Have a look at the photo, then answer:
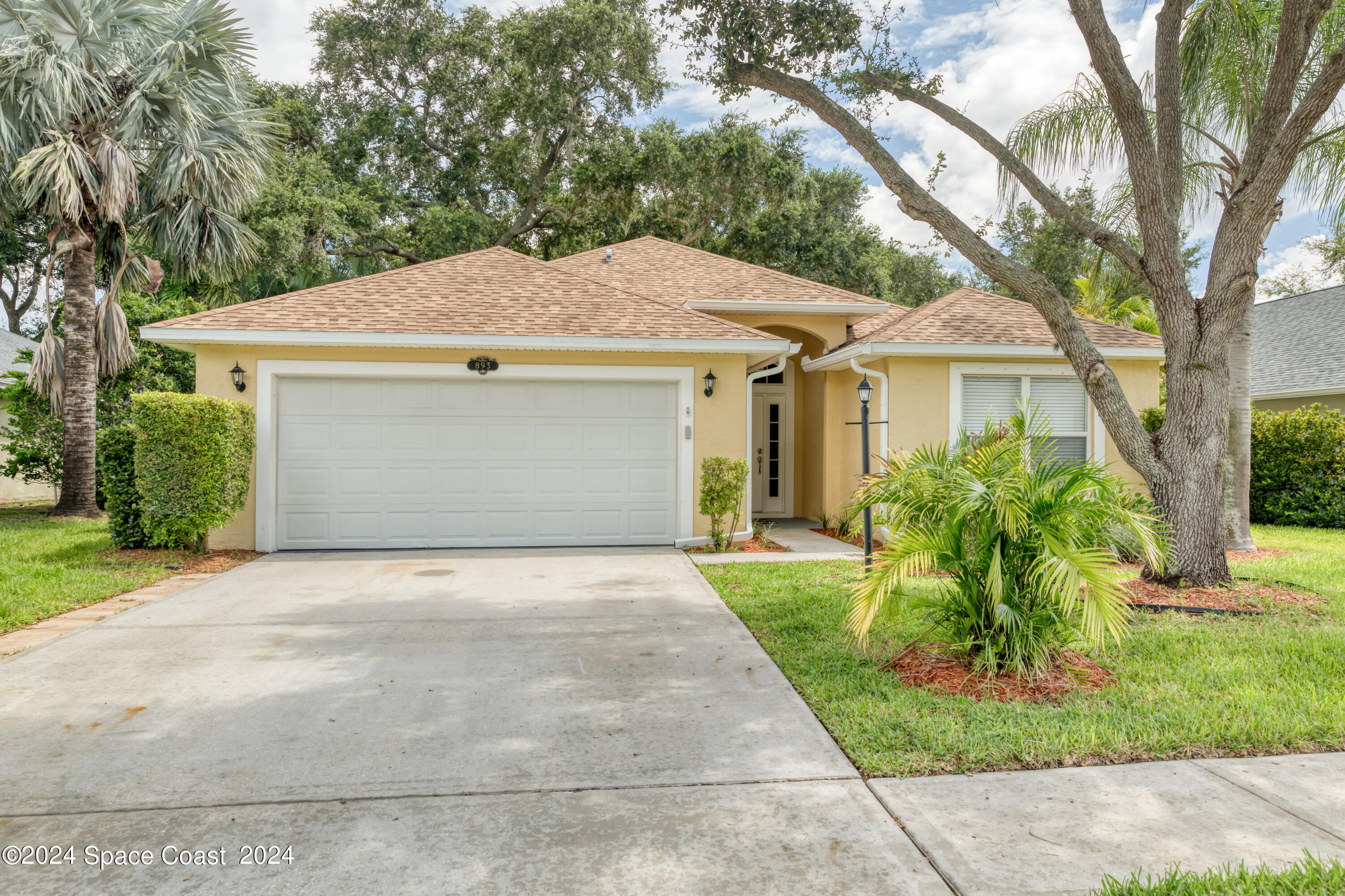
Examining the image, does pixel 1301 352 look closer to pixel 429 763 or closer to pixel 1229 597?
pixel 1229 597

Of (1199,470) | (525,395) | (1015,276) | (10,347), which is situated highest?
(10,347)

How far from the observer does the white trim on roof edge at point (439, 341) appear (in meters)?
9.37

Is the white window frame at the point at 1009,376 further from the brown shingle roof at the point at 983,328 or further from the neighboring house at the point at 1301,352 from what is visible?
the neighboring house at the point at 1301,352

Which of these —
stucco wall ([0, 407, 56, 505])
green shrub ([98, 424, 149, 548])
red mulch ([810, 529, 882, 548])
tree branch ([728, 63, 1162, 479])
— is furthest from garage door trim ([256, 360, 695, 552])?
stucco wall ([0, 407, 56, 505])

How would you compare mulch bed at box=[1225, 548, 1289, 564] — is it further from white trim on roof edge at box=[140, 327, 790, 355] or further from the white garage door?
the white garage door

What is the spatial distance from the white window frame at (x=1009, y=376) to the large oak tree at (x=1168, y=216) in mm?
3037

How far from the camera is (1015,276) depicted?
7.58m

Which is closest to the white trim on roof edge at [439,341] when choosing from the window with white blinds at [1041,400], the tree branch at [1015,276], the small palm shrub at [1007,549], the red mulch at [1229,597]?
the tree branch at [1015,276]

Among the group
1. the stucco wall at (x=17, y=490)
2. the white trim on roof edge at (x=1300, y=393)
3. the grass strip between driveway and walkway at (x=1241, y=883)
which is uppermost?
the white trim on roof edge at (x=1300, y=393)

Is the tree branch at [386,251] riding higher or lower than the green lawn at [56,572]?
higher

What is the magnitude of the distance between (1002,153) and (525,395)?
20.4 ft

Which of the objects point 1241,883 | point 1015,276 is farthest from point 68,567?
point 1015,276

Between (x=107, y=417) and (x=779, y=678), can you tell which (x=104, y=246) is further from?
(x=779, y=678)

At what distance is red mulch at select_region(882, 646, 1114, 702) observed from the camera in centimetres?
450
